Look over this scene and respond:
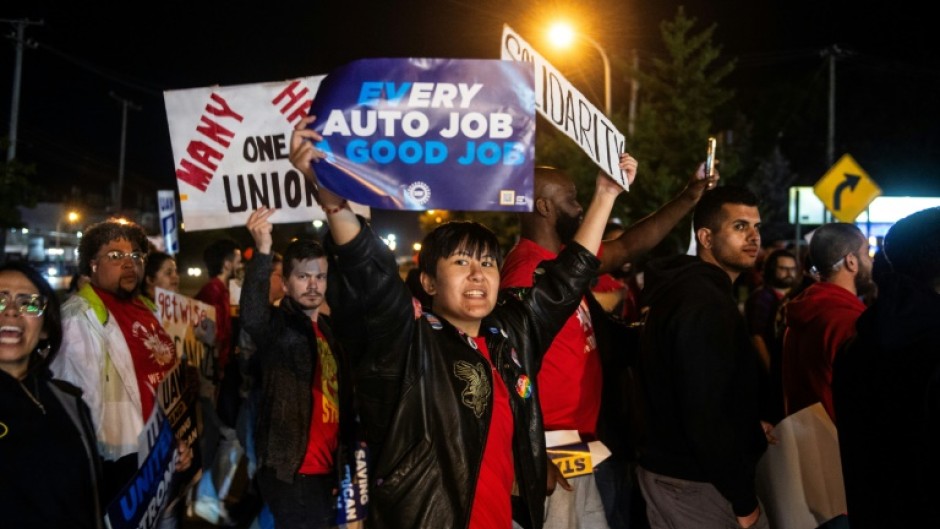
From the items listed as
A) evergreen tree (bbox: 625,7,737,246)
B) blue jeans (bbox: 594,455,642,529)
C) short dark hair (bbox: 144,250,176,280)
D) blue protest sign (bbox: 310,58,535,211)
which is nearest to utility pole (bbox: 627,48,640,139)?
evergreen tree (bbox: 625,7,737,246)

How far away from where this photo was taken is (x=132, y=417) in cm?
430

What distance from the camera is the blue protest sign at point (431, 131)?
3113 mm

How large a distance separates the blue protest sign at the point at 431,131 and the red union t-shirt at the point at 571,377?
1060 millimetres

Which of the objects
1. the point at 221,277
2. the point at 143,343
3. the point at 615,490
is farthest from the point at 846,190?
the point at 143,343

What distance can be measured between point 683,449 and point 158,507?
2.39 metres

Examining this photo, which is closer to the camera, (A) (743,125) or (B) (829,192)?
(B) (829,192)

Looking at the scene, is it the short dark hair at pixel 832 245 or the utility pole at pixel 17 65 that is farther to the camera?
the utility pole at pixel 17 65

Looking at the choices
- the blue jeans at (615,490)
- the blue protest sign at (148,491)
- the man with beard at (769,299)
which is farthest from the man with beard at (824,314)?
the blue protest sign at (148,491)

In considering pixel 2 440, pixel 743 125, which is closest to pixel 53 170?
pixel 743 125

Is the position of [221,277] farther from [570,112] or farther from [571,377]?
[570,112]

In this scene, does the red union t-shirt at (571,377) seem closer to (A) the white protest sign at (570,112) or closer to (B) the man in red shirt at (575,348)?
(B) the man in red shirt at (575,348)

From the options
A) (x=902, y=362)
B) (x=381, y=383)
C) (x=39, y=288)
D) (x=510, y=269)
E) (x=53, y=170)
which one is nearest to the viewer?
(x=902, y=362)

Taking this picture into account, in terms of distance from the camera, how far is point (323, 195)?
2.90 meters

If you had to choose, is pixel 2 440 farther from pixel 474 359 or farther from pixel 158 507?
pixel 474 359
